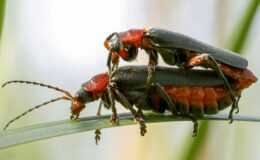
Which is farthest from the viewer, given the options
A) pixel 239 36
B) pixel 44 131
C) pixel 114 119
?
pixel 239 36

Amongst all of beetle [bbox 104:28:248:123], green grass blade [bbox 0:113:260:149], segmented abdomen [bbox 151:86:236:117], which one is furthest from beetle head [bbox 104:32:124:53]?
green grass blade [bbox 0:113:260:149]

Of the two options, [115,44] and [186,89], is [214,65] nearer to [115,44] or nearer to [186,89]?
[186,89]

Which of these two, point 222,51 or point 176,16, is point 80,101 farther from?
point 176,16

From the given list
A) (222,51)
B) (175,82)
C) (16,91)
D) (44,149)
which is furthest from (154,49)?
(16,91)

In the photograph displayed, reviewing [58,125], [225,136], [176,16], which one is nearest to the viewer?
[58,125]

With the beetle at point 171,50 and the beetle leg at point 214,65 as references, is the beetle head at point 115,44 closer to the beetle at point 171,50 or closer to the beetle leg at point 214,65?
the beetle at point 171,50

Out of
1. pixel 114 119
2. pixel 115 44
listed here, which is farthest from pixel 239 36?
pixel 114 119
